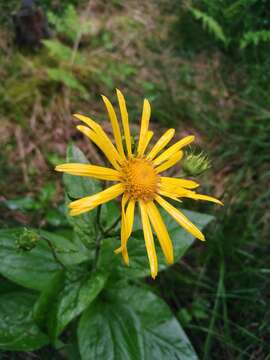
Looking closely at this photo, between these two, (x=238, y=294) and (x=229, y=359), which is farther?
(x=238, y=294)

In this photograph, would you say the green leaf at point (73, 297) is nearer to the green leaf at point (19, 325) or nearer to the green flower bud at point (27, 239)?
the green leaf at point (19, 325)

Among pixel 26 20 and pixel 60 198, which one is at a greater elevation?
pixel 26 20

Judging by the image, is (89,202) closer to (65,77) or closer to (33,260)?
(33,260)

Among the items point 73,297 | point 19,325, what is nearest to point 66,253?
point 73,297

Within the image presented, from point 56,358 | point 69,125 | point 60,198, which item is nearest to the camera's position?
point 56,358

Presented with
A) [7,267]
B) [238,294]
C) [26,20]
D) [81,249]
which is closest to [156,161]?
[81,249]

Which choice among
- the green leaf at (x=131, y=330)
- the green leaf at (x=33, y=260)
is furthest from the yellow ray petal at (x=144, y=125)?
the green leaf at (x=131, y=330)

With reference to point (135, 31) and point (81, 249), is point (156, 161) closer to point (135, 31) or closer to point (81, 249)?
point (81, 249)
